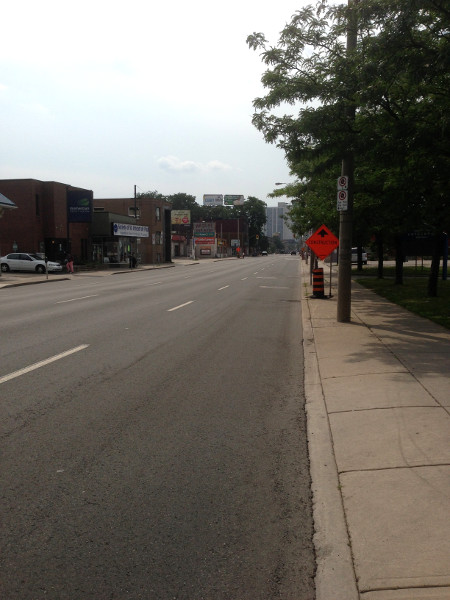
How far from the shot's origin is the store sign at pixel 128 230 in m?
53.8

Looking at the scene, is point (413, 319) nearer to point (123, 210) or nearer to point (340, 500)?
point (340, 500)

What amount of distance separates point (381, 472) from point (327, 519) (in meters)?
0.82

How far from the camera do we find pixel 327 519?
12.0 ft

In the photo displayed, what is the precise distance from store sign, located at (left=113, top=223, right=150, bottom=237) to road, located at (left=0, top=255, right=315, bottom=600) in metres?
45.6

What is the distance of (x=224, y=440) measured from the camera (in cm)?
513

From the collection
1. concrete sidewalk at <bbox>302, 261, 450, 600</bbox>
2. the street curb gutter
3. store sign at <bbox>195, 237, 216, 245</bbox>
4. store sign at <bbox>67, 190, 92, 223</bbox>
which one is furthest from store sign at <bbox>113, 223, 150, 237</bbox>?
store sign at <bbox>195, 237, 216, 245</bbox>

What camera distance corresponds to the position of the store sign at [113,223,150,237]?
5385 centimetres

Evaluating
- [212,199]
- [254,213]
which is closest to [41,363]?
[212,199]

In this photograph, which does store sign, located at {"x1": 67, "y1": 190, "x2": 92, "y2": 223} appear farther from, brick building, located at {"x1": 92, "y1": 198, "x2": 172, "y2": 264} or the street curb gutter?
the street curb gutter

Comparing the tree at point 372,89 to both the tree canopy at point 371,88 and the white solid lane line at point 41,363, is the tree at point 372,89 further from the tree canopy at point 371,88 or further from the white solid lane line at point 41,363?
the white solid lane line at point 41,363

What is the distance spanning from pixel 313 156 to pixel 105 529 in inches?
401

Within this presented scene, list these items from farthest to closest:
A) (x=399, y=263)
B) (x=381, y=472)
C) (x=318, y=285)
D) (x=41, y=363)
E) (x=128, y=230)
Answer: (x=128, y=230)
(x=399, y=263)
(x=318, y=285)
(x=41, y=363)
(x=381, y=472)

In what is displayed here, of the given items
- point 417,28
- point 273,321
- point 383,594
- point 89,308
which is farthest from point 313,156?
point 383,594

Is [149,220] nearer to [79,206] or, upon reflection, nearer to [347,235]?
[79,206]
